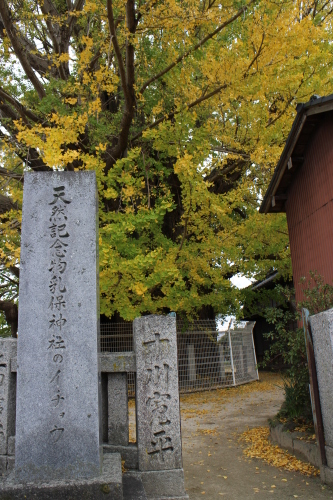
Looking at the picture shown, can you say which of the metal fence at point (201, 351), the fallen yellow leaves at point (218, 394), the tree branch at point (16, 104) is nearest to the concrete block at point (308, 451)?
the fallen yellow leaves at point (218, 394)

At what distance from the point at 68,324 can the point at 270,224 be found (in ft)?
26.4

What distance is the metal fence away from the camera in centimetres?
1280

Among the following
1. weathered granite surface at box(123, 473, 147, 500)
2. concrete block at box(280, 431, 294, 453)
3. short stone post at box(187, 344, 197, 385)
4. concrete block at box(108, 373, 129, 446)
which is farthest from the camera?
short stone post at box(187, 344, 197, 385)

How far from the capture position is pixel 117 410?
15.3 feet

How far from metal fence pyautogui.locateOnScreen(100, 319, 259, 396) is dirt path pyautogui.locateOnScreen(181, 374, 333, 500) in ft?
4.82

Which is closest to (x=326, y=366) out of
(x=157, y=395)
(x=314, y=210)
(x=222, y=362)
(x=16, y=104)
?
(x=157, y=395)

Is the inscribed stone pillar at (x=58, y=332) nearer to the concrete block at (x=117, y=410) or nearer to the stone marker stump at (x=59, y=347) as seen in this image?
the stone marker stump at (x=59, y=347)

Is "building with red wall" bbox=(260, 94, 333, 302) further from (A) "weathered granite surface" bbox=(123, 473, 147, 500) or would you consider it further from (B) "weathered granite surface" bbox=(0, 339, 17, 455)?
(B) "weathered granite surface" bbox=(0, 339, 17, 455)

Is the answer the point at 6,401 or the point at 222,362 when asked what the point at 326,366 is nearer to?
the point at 6,401

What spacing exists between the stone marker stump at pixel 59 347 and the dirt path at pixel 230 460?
5.99ft

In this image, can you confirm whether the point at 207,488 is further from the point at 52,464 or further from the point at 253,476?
the point at 52,464

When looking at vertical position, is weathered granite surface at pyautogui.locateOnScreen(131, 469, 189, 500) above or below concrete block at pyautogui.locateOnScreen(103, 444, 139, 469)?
below

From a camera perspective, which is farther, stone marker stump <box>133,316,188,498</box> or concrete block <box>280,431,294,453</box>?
concrete block <box>280,431,294,453</box>

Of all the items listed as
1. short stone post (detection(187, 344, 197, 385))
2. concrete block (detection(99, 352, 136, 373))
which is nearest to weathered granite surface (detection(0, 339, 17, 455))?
concrete block (detection(99, 352, 136, 373))
